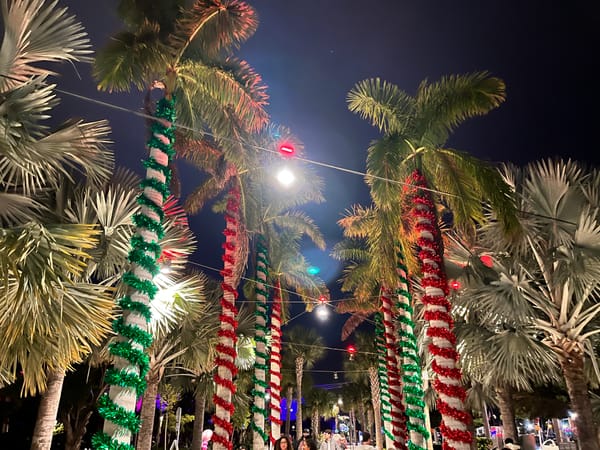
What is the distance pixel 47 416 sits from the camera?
948cm

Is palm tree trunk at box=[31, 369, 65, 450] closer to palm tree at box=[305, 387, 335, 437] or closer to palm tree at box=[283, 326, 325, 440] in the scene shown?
palm tree at box=[283, 326, 325, 440]

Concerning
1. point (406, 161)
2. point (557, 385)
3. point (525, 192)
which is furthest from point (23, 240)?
point (557, 385)

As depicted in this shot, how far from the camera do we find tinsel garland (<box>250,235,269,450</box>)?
48.2 ft

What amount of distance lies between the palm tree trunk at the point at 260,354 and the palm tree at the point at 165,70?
805 cm

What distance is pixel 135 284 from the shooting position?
739 centimetres

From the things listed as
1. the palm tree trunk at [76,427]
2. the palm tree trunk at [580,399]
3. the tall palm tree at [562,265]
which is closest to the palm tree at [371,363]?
the palm tree trunk at [76,427]

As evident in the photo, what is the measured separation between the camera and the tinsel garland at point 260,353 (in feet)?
48.2

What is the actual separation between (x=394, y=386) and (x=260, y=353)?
5470mm

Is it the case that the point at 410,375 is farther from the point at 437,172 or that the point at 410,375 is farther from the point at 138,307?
the point at 138,307

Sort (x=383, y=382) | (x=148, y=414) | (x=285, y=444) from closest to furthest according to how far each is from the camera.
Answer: (x=285, y=444) < (x=148, y=414) < (x=383, y=382)

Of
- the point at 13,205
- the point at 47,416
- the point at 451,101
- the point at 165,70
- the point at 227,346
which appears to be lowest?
the point at 47,416

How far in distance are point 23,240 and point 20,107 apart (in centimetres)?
177

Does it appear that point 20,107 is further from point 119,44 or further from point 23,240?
point 119,44

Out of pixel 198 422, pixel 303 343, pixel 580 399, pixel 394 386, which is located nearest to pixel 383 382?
pixel 394 386
